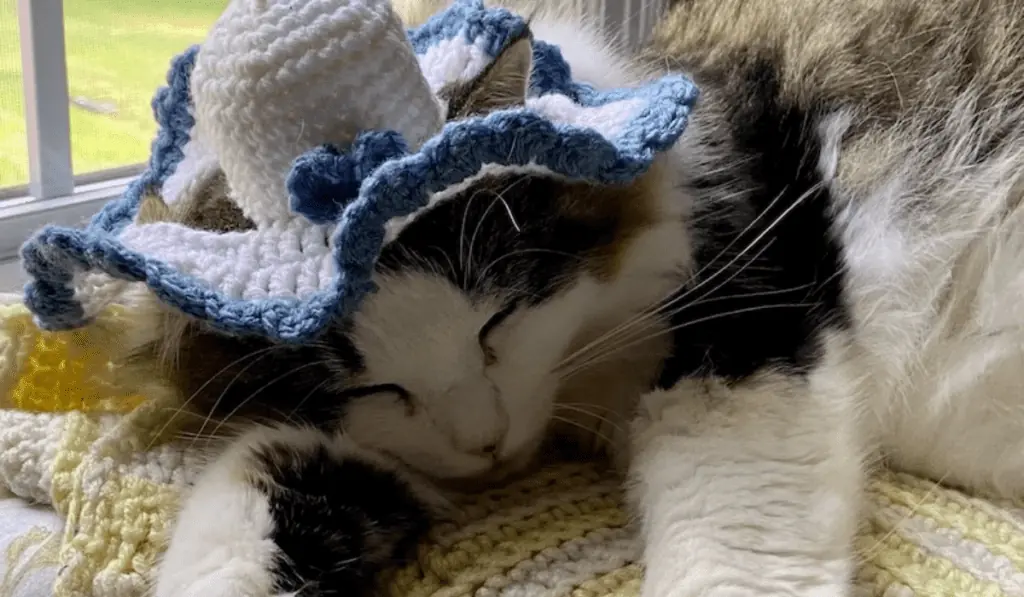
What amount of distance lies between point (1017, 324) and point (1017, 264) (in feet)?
0.22

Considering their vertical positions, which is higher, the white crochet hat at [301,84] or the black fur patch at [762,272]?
the white crochet hat at [301,84]

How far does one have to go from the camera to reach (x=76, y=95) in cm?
145

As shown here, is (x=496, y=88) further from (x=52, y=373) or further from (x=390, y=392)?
(x=52, y=373)

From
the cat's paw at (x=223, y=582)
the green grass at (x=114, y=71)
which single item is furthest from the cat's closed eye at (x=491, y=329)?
the green grass at (x=114, y=71)

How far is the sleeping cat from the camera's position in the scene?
839 mm

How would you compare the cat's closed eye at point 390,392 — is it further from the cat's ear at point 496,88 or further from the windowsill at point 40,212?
the windowsill at point 40,212

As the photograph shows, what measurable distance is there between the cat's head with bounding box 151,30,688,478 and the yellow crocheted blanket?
80mm

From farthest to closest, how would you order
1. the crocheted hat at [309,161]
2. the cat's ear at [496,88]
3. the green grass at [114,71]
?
the green grass at [114,71]
the cat's ear at [496,88]
the crocheted hat at [309,161]

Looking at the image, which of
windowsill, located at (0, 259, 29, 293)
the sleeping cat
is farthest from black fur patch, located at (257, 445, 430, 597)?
windowsill, located at (0, 259, 29, 293)

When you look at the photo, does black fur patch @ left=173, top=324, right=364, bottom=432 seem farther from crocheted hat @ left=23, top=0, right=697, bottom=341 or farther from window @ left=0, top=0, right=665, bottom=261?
window @ left=0, top=0, right=665, bottom=261

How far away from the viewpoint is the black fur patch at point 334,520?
0.83 m

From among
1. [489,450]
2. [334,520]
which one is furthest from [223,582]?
[489,450]

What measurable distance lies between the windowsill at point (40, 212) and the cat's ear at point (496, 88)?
69cm

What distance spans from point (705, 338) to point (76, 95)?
0.96m
